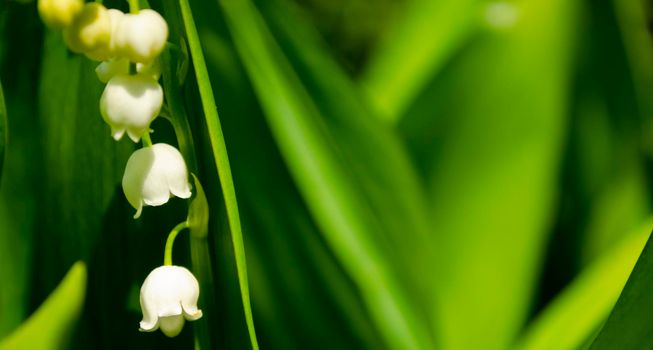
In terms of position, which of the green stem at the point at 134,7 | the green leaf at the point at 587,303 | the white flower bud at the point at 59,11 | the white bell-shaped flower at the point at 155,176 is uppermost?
the green stem at the point at 134,7

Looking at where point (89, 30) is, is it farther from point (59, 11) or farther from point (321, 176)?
point (321, 176)

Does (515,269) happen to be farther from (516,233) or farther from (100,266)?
(100,266)

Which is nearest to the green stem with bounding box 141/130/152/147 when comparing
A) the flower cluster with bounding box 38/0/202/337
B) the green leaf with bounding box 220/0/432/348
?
the flower cluster with bounding box 38/0/202/337

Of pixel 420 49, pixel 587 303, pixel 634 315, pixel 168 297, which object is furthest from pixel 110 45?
pixel 420 49

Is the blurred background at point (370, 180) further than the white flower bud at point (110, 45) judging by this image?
Yes

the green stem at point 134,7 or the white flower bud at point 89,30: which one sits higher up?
the green stem at point 134,7

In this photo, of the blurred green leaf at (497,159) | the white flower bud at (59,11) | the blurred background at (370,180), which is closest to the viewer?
the white flower bud at (59,11)

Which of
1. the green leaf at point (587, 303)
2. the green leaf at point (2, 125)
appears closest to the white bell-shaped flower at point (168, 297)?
the green leaf at point (2, 125)

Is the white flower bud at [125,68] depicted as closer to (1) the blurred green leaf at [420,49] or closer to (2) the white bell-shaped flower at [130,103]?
(2) the white bell-shaped flower at [130,103]
